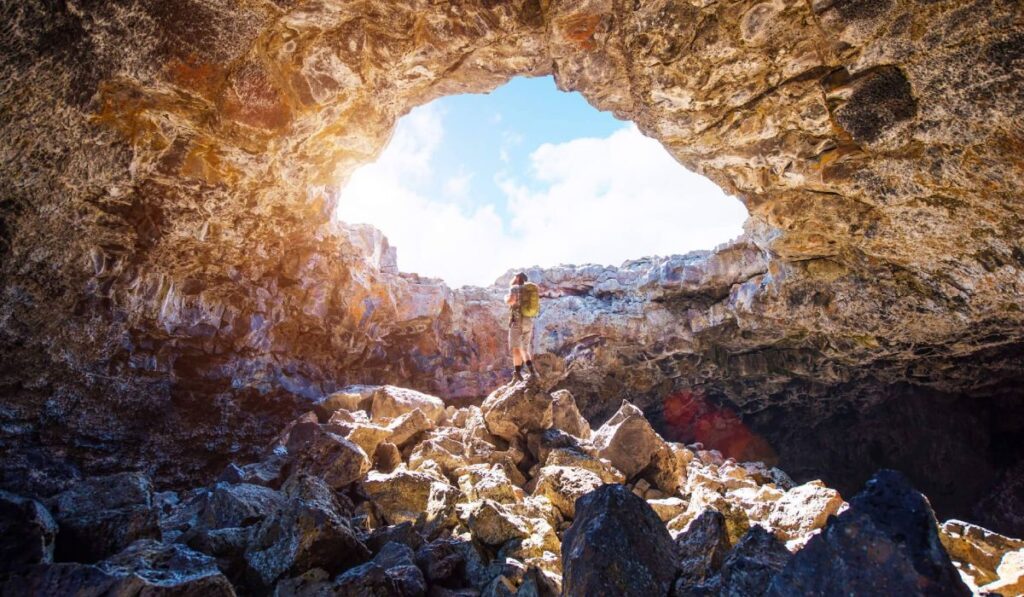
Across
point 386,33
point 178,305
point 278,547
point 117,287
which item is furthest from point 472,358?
point 278,547

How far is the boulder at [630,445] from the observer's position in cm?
763

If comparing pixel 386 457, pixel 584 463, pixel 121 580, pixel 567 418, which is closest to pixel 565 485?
pixel 584 463

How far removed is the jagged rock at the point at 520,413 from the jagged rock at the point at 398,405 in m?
1.78

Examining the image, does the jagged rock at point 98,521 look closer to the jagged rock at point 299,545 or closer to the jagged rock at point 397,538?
the jagged rock at point 299,545

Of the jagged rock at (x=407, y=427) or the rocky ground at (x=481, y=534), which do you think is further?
the jagged rock at (x=407, y=427)

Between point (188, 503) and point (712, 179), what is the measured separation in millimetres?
8537

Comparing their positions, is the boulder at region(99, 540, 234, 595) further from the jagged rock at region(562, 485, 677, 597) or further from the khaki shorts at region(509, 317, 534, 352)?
the khaki shorts at region(509, 317, 534, 352)

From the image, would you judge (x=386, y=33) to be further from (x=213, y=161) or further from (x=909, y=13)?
(x=909, y=13)

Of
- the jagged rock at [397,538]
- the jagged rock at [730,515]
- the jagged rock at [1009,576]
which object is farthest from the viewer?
the jagged rock at [730,515]

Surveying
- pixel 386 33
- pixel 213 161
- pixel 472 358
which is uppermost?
pixel 386 33

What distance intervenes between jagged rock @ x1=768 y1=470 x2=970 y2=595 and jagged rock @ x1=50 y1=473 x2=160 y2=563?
4.45m

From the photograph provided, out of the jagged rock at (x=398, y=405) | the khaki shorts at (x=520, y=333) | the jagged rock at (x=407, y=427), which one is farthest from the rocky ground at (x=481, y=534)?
the khaki shorts at (x=520, y=333)

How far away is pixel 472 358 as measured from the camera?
49.3 ft

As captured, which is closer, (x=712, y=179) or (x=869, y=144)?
(x=869, y=144)
